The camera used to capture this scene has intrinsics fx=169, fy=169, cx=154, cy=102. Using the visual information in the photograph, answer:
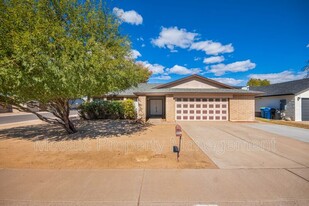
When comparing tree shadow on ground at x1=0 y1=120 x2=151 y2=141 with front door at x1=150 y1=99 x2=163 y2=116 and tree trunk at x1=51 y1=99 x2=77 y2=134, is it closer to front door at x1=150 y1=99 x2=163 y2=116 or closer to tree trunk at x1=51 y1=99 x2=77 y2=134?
tree trunk at x1=51 y1=99 x2=77 y2=134

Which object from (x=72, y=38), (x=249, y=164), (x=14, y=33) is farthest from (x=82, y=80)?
(x=249, y=164)

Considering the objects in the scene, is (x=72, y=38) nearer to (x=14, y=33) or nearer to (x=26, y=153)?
(x=14, y=33)

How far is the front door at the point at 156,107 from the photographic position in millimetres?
21578

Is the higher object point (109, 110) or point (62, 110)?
point (62, 110)

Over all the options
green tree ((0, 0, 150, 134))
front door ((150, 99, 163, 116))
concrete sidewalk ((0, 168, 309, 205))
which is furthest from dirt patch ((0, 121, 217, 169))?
front door ((150, 99, 163, 116))

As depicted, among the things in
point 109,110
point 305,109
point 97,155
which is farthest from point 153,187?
point 305,109

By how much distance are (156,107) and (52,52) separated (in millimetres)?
15918

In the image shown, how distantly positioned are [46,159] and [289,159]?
27.8 feet

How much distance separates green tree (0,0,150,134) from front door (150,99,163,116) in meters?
12.5

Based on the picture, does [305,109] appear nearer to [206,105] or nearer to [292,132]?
[292,132]

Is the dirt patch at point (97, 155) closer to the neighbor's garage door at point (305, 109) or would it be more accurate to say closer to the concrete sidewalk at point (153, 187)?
the concrete sidewalk at point (153, 187)

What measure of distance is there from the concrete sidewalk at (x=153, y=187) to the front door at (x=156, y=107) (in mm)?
16791

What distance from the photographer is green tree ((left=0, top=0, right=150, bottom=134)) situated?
612 cm

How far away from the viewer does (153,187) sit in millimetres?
3930
